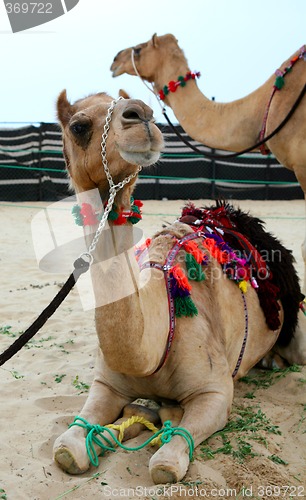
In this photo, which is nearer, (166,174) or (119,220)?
(119,220)

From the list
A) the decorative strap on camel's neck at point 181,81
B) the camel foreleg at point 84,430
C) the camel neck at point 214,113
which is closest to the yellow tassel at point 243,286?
the camel foreleg at point 84,430

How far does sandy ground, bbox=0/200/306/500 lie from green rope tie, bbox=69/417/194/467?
0.04 meters

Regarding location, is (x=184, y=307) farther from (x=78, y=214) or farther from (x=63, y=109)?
(x=63, y=109)

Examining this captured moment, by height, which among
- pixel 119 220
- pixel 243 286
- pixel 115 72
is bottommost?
pixel 243 286

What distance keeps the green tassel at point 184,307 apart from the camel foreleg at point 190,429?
0.36 meters

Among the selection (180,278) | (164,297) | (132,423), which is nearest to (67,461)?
(132,423)

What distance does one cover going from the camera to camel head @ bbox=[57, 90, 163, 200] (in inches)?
75.4

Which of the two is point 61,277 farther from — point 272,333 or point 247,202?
point 247,202

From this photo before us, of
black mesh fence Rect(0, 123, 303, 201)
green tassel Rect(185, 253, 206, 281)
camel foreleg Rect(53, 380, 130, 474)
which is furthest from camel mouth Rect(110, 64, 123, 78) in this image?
black mesh fence Rect(0, 123, 303, 201)

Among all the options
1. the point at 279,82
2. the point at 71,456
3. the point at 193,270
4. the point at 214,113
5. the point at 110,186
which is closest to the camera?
the point at 110,186

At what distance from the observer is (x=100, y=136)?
206 centimetres

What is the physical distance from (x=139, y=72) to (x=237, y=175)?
367 inches

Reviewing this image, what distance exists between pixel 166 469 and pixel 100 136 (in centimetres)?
120

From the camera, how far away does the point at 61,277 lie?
6.01m
